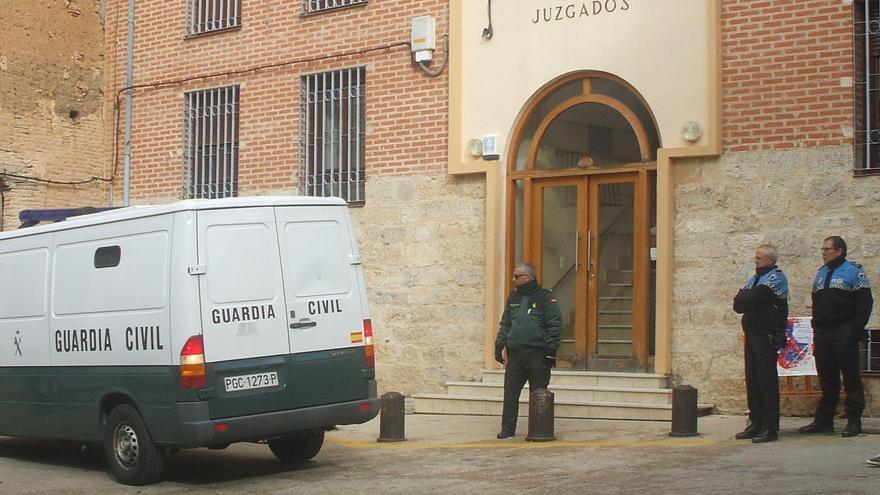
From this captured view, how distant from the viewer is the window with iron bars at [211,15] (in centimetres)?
1764

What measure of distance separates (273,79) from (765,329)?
8627mm

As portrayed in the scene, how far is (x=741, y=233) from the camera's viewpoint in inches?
511

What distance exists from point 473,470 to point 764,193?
4845 mm

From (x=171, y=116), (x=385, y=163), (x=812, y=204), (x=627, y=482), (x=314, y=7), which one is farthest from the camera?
(x=171, y=116)

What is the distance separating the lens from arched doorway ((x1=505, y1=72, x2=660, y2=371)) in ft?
45.2

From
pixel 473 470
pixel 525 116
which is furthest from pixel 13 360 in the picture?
pixel 525 116

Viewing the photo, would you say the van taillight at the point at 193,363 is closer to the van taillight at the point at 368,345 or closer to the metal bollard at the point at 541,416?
the van taillight at the point at 368,345

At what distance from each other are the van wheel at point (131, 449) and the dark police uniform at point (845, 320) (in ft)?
18.7

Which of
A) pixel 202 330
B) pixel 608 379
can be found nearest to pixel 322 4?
pixel 608 379

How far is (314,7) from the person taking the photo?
1684 cm

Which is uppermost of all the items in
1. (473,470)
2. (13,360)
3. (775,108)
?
(775,108)

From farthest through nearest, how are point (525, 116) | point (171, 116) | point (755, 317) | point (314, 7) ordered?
point (171, 116) < point (314, 7) < point (525, 116) < point (755, 317)

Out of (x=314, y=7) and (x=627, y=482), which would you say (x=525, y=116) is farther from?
(x=627, y=482)

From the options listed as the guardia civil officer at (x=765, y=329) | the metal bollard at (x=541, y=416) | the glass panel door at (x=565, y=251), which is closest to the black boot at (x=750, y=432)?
the guardia civil officer at (x=765, y=329)
